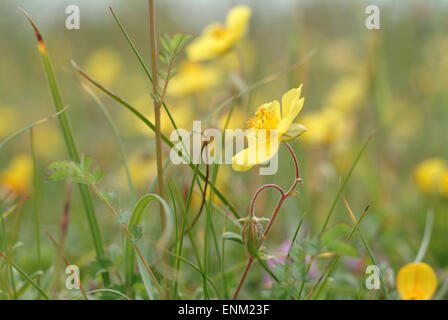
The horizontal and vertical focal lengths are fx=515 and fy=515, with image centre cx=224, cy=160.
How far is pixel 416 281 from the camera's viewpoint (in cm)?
72

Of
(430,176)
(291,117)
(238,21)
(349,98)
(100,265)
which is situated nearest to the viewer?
(291,117)

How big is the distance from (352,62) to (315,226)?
1.48 meters

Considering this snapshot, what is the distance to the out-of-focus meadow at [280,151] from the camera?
85 cm

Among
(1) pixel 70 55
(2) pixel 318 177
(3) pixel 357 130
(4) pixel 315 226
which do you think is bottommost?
(4) pixel 315 226

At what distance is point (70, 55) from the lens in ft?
10.5

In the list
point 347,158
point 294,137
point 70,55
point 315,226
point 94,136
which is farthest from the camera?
point 70,55

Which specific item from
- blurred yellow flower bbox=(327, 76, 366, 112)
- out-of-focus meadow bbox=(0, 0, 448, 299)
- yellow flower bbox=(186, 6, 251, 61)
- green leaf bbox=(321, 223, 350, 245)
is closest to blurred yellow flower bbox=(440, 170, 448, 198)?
out-of-focus meadow bbox=(0, 0, 448, 299)

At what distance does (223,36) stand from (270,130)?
52 centimetres

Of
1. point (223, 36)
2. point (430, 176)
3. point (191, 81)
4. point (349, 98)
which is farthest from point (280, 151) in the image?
point (223, 36)

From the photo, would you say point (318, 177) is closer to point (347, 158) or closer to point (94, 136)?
point (347, 158)

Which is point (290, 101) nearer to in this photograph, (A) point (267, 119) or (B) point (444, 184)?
(A) point (267, 119)

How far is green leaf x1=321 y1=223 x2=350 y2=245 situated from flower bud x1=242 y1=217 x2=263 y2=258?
0.08m

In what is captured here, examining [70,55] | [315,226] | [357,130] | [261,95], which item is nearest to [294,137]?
[315,226]

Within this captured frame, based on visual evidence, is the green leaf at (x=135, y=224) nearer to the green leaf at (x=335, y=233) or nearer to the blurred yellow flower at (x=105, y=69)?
the green leaf at (x=335, y=233)
